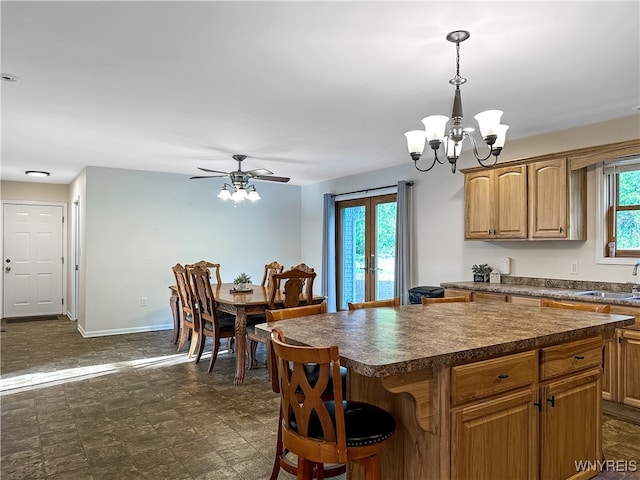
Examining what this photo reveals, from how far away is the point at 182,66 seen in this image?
2725 mm

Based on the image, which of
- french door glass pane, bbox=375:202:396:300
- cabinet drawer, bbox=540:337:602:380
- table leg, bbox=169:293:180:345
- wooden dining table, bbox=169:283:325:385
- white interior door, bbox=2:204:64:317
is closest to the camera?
cabinet drawer, bbox=540:337:602:380

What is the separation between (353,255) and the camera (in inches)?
278

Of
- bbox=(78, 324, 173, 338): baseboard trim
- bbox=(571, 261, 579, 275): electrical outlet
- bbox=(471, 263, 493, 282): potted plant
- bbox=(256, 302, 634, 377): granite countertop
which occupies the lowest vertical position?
bbox=(78, 324, 173, 338): baseboard trim

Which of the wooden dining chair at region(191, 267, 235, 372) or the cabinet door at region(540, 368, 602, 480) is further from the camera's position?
the wooden dining chair at region(191, 267, 235, 372)

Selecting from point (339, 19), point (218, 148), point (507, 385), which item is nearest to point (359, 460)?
point (507, 385)

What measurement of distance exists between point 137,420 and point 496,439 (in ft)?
8.38

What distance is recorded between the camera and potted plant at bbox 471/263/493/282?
15.7 ft

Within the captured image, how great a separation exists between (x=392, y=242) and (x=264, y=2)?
4.65 metres

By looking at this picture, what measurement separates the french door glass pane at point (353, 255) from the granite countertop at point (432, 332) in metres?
4.12

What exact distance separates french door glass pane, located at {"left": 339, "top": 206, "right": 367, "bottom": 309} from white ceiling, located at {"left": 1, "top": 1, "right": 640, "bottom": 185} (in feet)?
8.09

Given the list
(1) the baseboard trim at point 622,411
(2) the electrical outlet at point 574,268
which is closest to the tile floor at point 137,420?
(1) the baseboard trim at point 622,411

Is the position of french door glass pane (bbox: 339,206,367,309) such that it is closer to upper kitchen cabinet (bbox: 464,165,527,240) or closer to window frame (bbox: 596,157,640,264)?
upper kitchen cabinet (bbox: 464,165,527,240)

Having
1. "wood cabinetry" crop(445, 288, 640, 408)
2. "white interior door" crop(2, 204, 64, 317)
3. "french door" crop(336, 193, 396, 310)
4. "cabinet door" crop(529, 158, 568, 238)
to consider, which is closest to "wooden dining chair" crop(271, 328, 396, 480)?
"wood cabinetry" crop(445, 288, 640, 408)

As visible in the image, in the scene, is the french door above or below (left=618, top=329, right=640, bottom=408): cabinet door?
above
